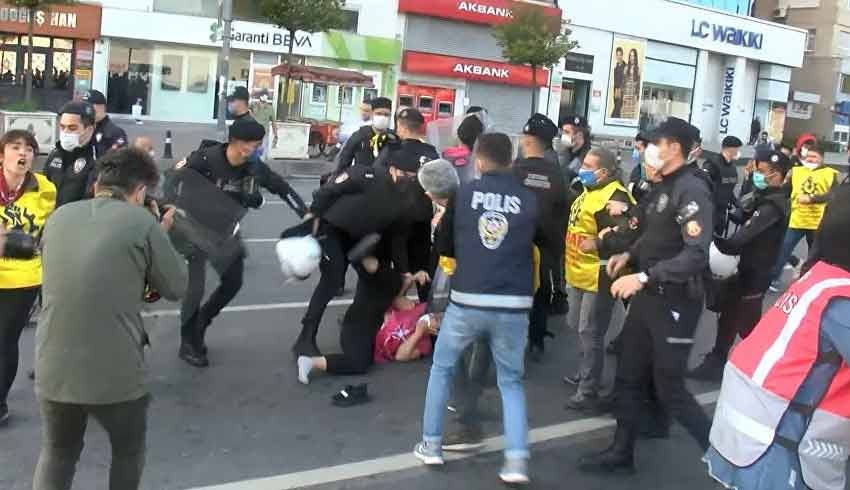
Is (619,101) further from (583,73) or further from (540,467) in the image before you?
(540,467)

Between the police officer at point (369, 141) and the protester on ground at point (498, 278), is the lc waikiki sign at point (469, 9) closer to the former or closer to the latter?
the police officer at point (369, 141)

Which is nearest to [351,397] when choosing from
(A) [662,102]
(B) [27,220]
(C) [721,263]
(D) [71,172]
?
(B) [27,220]

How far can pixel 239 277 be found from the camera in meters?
6.57

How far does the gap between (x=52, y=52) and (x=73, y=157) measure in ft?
92.0

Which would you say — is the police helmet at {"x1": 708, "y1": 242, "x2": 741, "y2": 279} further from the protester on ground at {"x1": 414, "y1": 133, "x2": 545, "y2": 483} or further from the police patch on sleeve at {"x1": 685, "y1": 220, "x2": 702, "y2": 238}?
the protester on ground at {"x1": 414, "y1": 133, "x2": 545, "y2": 483}

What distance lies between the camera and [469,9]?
39656 mm

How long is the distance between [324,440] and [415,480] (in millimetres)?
749

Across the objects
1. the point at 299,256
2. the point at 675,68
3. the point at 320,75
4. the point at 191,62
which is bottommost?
the point at 299,256

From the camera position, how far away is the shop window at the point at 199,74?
34156mm

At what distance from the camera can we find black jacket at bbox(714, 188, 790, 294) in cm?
666

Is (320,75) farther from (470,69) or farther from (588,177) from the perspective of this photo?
(588,177)

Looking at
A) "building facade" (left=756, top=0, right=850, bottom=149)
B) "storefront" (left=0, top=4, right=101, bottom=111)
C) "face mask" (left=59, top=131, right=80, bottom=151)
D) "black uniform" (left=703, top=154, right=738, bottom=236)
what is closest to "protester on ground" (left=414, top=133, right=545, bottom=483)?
"face mask" (left=59, top=131, right=80, bottom=151)

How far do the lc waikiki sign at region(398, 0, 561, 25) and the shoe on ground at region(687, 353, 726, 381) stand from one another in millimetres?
31399

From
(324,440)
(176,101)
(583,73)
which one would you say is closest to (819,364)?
(324,440)
